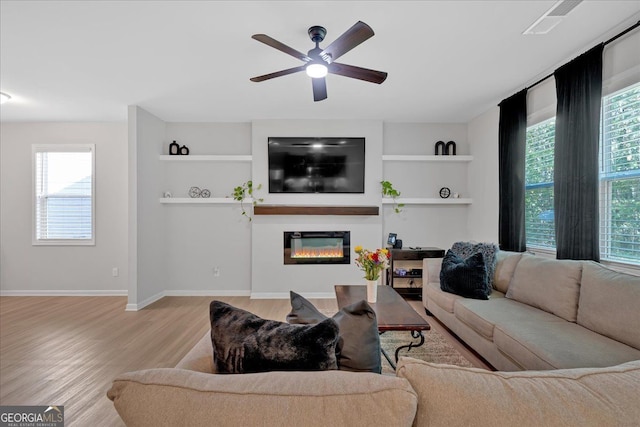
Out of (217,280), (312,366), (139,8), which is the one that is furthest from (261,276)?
(312,366)

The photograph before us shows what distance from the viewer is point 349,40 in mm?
2023

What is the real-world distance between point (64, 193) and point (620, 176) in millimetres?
6906

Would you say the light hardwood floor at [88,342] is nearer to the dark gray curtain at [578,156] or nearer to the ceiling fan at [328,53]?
the dark gray curtain at [578,156]

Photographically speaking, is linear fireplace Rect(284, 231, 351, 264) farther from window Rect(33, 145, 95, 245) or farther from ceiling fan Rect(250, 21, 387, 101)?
window Rect(33, 145, 95, 245)

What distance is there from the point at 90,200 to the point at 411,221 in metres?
5.15

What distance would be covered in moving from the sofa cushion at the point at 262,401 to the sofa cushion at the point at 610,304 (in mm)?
2079

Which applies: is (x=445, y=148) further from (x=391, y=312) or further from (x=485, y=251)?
(x=391, y=312)

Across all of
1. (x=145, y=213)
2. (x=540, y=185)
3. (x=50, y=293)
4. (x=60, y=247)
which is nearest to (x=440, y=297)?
(x=540, y=185)

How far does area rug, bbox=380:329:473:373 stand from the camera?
8.38 feet

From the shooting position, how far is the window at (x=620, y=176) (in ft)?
7.57

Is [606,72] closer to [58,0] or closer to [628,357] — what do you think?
[628,357]

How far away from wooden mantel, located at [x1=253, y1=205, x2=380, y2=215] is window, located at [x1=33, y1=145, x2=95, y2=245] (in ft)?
9.06

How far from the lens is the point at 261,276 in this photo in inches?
179

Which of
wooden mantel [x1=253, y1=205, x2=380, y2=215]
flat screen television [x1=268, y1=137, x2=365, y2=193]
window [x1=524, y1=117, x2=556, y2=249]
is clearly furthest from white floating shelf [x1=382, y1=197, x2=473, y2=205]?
window [x1=524, y1=117, x2=556, y2=249]
